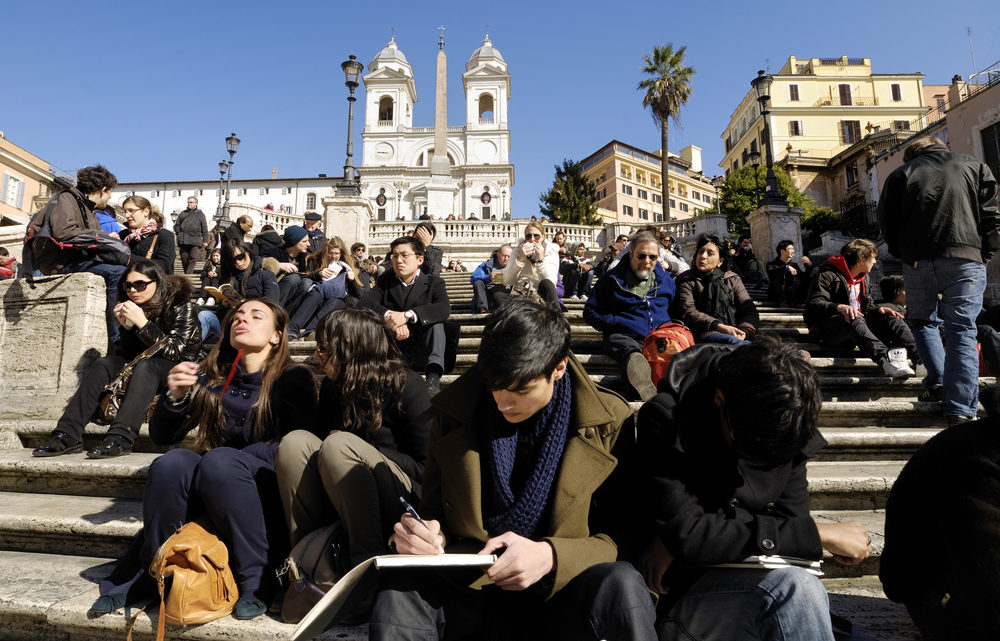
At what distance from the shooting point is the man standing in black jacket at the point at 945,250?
357 cm

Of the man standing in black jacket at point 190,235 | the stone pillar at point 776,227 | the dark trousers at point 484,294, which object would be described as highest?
the stone pillar at point 776,227

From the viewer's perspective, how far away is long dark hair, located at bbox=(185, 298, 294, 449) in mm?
2604

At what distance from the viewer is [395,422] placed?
8.11 ft

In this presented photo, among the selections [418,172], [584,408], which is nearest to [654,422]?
[584,408]

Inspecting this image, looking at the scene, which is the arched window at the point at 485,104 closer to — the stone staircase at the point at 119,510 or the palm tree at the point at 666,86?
the palm tree at the point at 666,86

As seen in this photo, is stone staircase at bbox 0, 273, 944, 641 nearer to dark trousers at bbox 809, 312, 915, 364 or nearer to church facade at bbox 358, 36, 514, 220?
dark trousers at bbox 809, 312, 915, 364

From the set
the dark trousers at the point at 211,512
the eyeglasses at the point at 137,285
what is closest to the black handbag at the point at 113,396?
the eyeglasses at the point at 137,285

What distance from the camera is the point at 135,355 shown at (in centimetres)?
399

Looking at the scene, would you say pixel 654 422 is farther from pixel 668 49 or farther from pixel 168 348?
pixel 668 49

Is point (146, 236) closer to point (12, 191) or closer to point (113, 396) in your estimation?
point (113, 396)

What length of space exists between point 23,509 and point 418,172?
167ft

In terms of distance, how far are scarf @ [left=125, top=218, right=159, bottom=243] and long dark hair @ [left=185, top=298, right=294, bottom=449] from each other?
5256 millimetres

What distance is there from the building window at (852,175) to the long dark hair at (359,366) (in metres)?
40.5

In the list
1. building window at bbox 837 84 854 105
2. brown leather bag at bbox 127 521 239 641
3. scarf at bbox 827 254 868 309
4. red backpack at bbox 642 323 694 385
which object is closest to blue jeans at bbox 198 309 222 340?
brown leather bag at bbox 127 521 239 641
